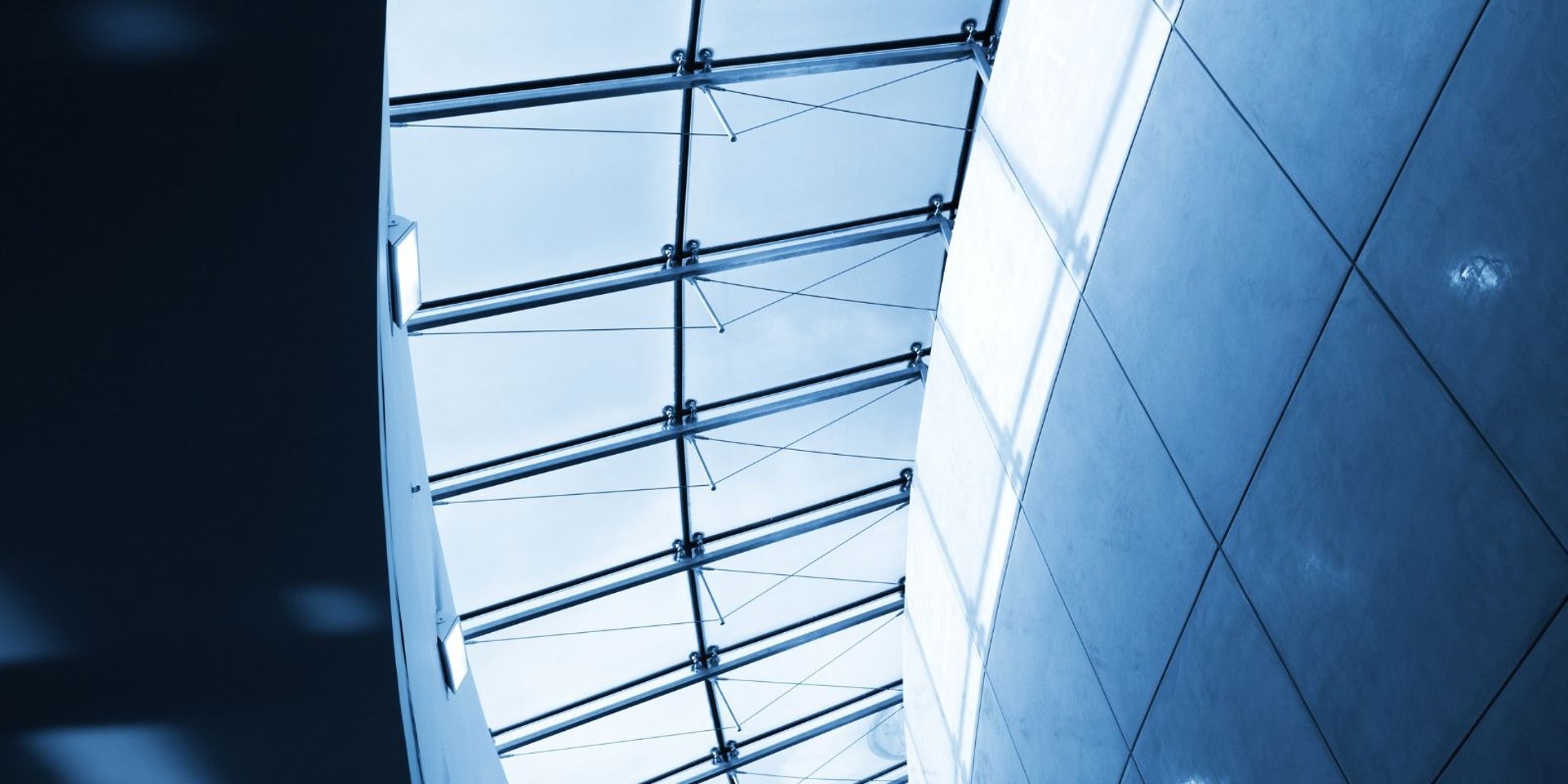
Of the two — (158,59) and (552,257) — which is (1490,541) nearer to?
(158,59)

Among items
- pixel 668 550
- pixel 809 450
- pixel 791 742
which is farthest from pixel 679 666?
pixel 809 450

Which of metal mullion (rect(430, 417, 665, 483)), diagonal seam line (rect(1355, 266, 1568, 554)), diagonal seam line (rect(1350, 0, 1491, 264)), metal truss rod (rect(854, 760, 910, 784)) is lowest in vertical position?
diagonal seam line (rect(1355, 266, 1568, 554))

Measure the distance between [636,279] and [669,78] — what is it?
4.00m

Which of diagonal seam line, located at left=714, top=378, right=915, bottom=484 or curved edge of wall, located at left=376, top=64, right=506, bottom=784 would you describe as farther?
diagonal seam line, located at left=714, top=378, right=915, bottom=484

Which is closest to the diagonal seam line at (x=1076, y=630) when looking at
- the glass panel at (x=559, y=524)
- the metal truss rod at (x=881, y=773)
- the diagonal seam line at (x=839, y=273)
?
the diagonal seam line at (x=839, y=273)

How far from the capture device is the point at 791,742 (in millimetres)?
34281

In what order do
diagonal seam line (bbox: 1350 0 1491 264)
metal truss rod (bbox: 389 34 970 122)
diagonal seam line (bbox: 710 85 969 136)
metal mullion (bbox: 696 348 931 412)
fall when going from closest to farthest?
diagonal seam line (bbox: 1350 0 1491 264)
metal truss rod (bbox: 389 34 970 122)
diagonal seam line (bbox: 710 85 969 136)
metal mullion (bbox: 696 348 931 412)

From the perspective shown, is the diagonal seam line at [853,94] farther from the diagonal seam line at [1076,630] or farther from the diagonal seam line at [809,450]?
the diagonal seam line at [1076,630]

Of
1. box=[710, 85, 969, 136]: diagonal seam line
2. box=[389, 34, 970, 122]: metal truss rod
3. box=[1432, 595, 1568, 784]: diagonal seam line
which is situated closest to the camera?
box=[1432, 595, 1568, 784]: diagonal seam line

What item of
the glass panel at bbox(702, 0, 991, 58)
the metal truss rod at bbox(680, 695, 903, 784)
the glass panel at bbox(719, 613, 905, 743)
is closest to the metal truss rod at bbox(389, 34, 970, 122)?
the glass panel at bbox(702, 0, 991, 58)

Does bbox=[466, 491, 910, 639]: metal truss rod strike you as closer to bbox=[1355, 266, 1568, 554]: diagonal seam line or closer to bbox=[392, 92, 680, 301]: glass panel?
bbox=[392, 92, 680, 301]: glass panel

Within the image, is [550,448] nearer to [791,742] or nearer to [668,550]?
[668,550]

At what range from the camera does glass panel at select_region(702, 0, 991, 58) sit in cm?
1928

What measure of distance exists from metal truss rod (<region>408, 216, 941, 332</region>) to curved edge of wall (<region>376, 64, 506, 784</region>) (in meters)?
7.77
